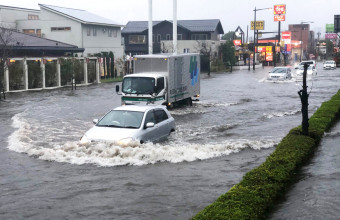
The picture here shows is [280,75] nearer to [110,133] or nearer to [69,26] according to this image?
[69,26]

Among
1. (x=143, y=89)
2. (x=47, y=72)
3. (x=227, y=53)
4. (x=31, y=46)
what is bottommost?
(x=143, y=89)

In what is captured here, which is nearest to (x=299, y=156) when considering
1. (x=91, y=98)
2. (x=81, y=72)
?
(x=91, y=98)

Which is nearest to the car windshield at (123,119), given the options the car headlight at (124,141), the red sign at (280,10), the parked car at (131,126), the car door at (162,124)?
the parked car at (131,126)

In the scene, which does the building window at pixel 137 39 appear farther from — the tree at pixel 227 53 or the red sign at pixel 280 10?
the red sign at pixel 280 10

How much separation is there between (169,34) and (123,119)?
7839 cm

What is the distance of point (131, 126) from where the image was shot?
16.3 metres

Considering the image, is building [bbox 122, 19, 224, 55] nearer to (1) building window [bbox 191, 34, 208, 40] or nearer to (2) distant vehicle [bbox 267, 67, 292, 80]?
(1) building window [bbox 191, 34, 208, 40]

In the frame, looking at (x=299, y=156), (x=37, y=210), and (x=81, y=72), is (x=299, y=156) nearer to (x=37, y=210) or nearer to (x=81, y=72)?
(x=37, y=210)

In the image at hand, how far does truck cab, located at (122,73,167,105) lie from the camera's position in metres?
24.8

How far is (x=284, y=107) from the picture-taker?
30469mm

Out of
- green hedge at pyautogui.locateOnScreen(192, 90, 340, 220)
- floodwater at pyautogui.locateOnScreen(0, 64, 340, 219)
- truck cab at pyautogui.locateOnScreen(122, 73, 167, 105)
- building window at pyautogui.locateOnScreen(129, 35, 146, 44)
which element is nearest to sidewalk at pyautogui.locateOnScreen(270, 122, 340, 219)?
green hedge at pyautogui.locateOnScreen(192, 90, 340, 220)

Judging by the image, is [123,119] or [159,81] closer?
[123,119]

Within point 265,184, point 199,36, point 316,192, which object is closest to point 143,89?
point 316,192

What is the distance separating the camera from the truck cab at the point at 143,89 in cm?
2484
